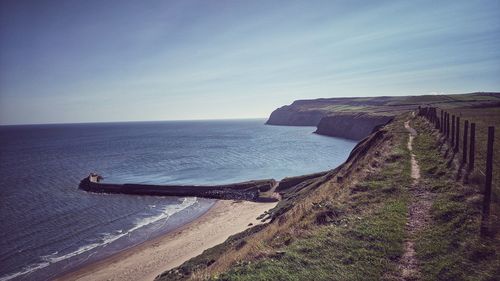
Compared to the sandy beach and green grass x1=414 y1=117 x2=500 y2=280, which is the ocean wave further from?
green grass x1=414 y1=117 x2=500 y2=280

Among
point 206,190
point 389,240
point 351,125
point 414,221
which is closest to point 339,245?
point 389,240

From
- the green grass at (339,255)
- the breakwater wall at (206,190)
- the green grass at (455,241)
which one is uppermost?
the green grass at (455,241)

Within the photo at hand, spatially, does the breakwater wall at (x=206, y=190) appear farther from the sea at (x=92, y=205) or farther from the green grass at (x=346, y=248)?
the green grass at (x=346, y=248)

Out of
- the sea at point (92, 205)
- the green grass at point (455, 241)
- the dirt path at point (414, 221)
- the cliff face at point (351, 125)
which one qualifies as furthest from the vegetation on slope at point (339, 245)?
the cliff face at point (351, 125)

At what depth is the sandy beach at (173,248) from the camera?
23.2 meters

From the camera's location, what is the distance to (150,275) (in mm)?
22281

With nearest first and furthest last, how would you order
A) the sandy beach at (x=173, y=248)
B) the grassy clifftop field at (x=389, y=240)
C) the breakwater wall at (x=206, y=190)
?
the grassy clifftop field at (x=389, y=240) < the sandy beach at (x=173, y=248) < the breakwater wall at (x=206, y=190)

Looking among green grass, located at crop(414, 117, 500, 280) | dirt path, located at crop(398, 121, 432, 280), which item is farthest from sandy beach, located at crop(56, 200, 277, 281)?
green grass, located at crop(414, 117, 500, 280)

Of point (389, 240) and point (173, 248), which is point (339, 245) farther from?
point (173, 248)

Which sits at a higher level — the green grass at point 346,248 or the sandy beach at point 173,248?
the green grass at point 346,248

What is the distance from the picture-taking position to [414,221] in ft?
31.9

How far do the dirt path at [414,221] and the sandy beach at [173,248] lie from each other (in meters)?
18.6

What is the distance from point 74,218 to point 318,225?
118 feet

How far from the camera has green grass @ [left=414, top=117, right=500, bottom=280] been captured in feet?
22.0
